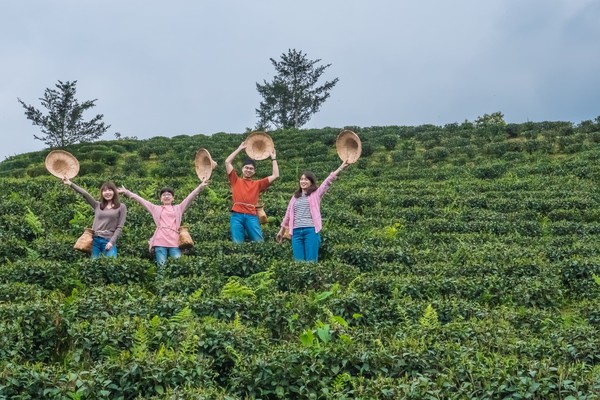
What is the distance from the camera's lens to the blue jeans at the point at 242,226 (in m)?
11.7

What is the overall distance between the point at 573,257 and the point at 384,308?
486 cm

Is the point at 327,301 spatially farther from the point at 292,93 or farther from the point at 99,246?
the point at 292,93

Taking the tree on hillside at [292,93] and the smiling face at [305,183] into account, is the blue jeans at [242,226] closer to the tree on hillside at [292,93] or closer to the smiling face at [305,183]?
the smiling face at [305,183]

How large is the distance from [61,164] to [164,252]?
2.60 m

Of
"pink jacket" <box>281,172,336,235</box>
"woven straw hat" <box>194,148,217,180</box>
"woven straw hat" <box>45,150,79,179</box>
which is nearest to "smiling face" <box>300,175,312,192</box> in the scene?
"pink jacket" <box>281,172,336,235</box>

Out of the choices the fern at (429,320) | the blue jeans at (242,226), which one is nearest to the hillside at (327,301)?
the fern at (429,320)

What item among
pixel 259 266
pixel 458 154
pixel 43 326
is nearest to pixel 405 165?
pixel 458 154

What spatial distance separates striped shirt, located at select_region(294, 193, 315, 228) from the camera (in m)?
10.7

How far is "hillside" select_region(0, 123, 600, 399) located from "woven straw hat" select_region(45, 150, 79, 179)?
44.7 inches

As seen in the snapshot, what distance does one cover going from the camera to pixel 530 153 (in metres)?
26.1

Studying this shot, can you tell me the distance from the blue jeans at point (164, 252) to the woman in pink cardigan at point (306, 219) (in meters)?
1.85

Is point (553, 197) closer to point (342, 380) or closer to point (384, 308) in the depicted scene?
point (384, 308)

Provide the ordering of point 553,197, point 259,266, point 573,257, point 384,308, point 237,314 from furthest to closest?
1. point 553,197
2. point 573,257
3. point 259,266
4. point 384,308
5. point 237,314

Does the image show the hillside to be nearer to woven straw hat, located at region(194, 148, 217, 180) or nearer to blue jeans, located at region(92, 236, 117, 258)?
blue jeans, located at region(92, 236, 117, 258)
